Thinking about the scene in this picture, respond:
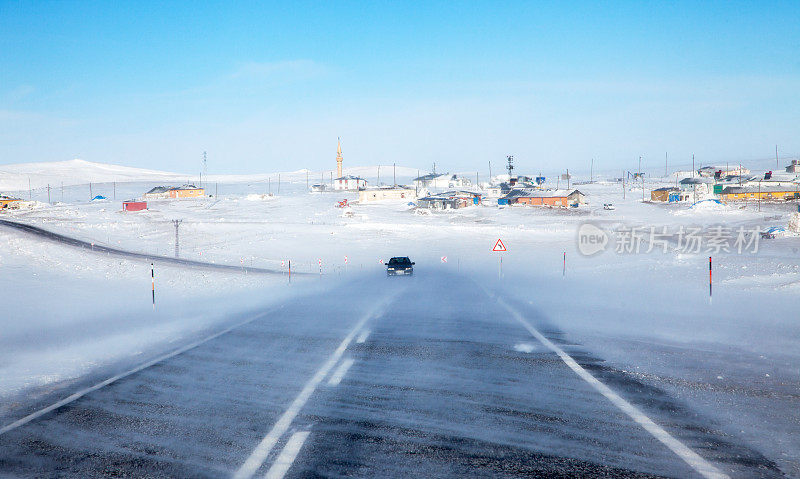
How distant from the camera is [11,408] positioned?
7453 millimetres

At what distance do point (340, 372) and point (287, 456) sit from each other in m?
3.46

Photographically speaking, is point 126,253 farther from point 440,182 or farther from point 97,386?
point 440,182

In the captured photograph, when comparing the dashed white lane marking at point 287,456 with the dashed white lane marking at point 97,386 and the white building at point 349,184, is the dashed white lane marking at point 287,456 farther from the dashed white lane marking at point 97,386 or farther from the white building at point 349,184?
the white building at point 349,184

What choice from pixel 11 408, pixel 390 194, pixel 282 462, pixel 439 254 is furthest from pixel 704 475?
pixel 390 194

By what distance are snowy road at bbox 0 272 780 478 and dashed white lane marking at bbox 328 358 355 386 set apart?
0.23 feet

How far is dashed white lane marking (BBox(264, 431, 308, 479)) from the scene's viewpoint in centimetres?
530

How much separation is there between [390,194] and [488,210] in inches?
1177

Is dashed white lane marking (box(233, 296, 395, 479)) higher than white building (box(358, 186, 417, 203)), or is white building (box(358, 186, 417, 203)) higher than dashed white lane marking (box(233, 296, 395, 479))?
white building (box(358, 186, 417, 203))

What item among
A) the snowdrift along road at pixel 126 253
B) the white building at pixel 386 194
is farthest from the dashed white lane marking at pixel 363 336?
the white building at pixel 386 194

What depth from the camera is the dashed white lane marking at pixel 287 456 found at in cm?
530

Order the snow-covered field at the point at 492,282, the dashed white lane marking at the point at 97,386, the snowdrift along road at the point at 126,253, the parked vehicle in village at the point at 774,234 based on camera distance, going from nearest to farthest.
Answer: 1. the dashed white lane marking at the point at 97,386
2. the snow-covered field at the point at 492,282
3. the snowdrift along road at the point at 126,253
4. the parked vehicle in village at the point at 774,234

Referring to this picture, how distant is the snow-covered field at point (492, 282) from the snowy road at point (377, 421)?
1.00 m

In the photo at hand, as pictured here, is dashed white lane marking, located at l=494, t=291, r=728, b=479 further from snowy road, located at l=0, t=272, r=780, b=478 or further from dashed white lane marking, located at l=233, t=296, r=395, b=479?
dashed white lane marking, located at l=233, t=296, r=395, b=479

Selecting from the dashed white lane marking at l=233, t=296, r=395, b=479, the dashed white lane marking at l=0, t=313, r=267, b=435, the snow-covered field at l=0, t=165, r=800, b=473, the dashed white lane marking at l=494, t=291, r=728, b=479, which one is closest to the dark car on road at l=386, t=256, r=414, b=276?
the snow-covered field at l=0, t=165, r=800, b=473
